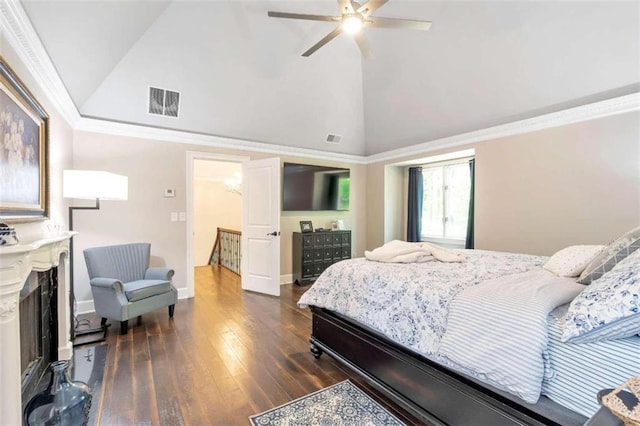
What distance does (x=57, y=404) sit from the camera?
1643mm

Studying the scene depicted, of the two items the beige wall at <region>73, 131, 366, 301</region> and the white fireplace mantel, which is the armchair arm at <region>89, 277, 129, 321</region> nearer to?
the beige wall at <region>73, 131, 366, 301</region>

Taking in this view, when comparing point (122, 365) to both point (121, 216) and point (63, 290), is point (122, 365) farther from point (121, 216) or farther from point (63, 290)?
point (121, 216)

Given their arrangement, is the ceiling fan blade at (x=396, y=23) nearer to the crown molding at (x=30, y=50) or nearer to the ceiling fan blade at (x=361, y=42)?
the ceiling fan blade at (x=361, y=42)

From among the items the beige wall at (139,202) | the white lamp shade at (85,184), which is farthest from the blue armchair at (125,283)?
the white lamp shade at (85,184)

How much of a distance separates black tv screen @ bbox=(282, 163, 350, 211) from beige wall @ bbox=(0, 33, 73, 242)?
2.92 metres

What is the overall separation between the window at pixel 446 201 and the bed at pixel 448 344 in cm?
248

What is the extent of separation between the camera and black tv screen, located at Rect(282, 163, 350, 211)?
5.23 meters

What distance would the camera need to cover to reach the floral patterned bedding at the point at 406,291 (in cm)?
174

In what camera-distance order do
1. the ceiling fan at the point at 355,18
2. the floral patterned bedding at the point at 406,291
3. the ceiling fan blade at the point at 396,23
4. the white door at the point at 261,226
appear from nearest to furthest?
1. the floral patterned bedding at the point at 406,291
2. the ceiling fan at the point at 355,18
3. the ceiling fan blade at the point at 396,23
4. the white door at the point at 261,226

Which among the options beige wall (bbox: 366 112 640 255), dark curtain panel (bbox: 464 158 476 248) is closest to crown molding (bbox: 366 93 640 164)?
beige wall (bbox: 366 112 640 255)

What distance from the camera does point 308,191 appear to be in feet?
17.8

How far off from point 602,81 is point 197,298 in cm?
546

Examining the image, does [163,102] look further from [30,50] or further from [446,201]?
[446,201]

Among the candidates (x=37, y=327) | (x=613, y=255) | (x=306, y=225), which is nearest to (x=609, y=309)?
(x=613, y=255)
